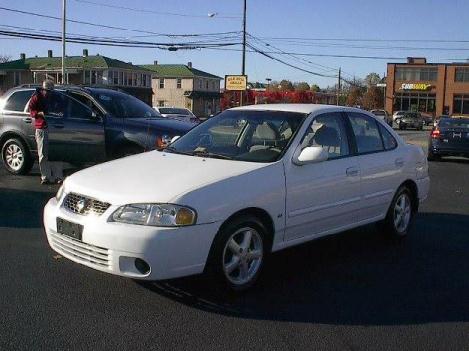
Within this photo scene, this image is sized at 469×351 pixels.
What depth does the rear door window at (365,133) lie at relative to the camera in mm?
6203

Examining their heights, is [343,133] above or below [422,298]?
above

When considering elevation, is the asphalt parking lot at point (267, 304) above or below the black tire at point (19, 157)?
below

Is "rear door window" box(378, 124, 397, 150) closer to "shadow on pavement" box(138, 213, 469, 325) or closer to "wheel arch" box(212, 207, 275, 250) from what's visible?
"shadow on pavement" box(138, 213, 469, 325)

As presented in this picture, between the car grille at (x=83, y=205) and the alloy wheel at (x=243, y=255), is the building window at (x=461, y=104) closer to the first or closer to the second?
the alloy wheel at (x=243, y=255)

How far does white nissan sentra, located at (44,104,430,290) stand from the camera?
170 inches

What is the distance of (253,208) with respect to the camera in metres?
4.75

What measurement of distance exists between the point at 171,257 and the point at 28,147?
7582 mm

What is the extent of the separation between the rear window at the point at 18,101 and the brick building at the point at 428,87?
70.4 metres

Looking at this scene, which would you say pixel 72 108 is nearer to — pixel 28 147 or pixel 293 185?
pixel 28 147

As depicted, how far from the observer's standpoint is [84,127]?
33.9ft

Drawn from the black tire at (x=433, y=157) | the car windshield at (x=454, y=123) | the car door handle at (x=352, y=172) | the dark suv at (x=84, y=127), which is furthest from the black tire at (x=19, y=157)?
the car windshield at (x=454, y=123)

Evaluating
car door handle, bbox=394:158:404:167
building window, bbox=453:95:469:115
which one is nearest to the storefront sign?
car door handle, bbox=394:158:404:167

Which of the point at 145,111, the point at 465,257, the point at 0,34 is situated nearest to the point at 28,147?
the point at 145,111

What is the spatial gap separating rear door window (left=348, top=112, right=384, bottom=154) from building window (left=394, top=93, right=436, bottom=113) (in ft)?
243
